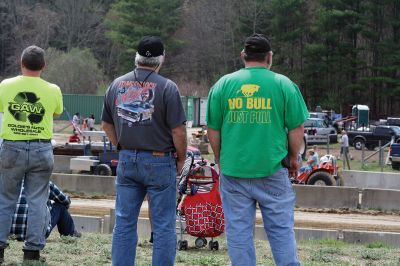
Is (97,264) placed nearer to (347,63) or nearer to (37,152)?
(37,152)

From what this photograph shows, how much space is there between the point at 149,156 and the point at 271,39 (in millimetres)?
66452

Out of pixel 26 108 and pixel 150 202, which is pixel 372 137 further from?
pixel 150 202

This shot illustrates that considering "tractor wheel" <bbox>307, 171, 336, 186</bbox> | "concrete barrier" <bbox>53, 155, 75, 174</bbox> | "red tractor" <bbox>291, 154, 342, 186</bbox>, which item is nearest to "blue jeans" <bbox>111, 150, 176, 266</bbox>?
"red tractor" <bbox>291, 154, 342, 186</bbox>

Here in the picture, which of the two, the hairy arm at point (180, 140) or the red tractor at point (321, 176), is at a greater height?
the hairy arm at point (180, 140)

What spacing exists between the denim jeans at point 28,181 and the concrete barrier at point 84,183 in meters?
15.7

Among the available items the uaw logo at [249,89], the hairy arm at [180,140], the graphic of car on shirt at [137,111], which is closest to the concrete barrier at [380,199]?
the hairy arm at [180,140]

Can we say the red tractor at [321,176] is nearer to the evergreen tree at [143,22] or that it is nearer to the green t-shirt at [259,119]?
the green t-shirt at [259,119]

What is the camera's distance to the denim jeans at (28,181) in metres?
7.35

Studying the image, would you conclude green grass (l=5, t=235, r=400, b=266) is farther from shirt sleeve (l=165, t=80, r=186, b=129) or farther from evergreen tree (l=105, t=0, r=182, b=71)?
evergreen tree (l=105, t=0, r=182, b=71)

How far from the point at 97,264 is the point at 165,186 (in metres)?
1.51

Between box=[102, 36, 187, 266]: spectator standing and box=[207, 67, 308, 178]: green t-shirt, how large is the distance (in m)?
0.53

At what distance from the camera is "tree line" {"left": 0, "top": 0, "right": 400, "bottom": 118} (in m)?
68.8

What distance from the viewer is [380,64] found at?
227 ft

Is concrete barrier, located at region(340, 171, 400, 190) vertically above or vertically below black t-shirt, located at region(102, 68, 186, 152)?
below
